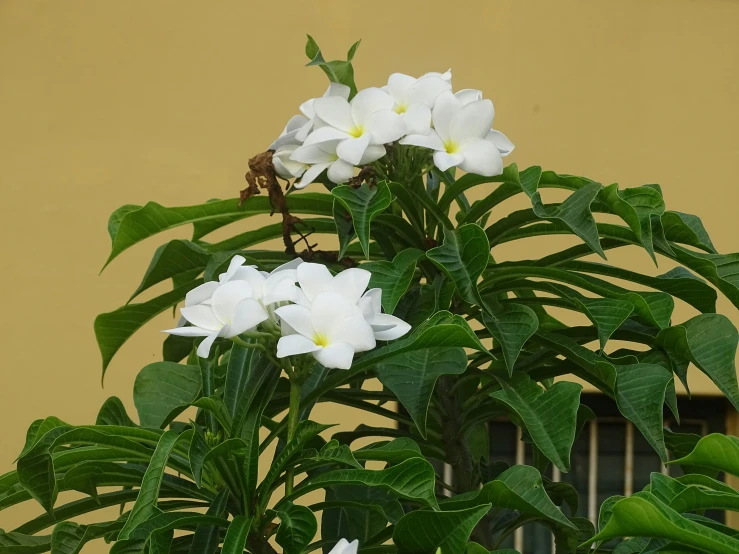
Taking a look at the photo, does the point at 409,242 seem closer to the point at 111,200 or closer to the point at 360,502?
the point at 360,502

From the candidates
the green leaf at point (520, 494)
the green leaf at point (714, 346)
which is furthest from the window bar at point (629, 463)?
the green leaf at point (520, 494)

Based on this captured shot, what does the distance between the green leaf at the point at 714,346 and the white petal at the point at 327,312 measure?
31cm

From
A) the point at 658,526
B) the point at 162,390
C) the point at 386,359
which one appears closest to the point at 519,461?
the point at 162,390

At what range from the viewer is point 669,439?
968mm

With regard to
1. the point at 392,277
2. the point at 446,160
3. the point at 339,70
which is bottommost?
the point at 392,277

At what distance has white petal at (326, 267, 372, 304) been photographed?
713mm

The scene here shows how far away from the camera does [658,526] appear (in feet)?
1.91

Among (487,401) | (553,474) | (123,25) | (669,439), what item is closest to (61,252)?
(123,25)

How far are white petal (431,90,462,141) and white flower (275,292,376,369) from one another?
0.22m

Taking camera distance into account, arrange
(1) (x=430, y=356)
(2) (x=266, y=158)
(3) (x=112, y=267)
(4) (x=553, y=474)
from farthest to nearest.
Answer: (3) (x=112, y=267) < (4) (x=553, y=474) < (2) (x=266, y=158) < (1) (x=430, y=356)

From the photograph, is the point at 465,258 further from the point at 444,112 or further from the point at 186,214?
the point at 186,214

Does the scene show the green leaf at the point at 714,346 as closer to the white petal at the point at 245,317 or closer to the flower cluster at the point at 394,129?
the flower cluster at the point at 394,129

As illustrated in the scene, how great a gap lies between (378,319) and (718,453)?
0.25 metres

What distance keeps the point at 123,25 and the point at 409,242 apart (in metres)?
1.25
